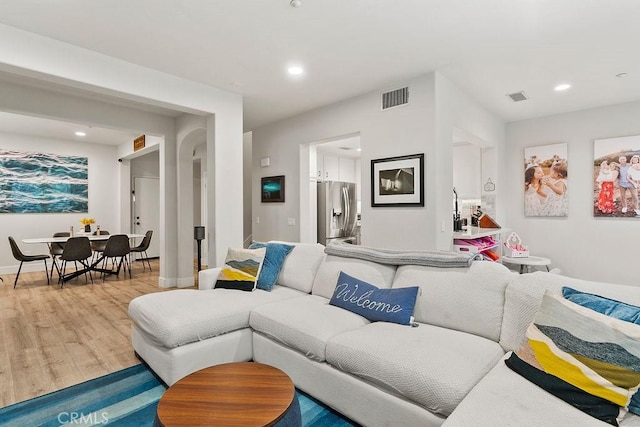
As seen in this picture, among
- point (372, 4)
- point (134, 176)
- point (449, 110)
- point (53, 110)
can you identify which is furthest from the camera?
point (134, 176)

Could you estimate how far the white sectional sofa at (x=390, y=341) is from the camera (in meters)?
1.38

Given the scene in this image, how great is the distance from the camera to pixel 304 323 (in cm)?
209

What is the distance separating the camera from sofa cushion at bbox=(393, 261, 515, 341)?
1.88 meters

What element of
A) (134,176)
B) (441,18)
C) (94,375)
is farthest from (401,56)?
(134,176)

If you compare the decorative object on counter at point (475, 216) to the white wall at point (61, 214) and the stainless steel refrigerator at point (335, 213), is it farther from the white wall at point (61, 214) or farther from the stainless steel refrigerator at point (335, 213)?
the white wall at point (61, 214)

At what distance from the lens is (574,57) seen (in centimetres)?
310

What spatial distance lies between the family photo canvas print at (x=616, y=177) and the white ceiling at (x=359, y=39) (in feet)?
2.53

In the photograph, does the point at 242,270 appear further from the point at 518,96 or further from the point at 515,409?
the point at 518,96

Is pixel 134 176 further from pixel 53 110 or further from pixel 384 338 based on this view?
pixel 384 338

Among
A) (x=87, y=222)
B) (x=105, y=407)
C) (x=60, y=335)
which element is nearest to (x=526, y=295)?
(x=105, y=407)

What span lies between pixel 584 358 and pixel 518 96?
383cm

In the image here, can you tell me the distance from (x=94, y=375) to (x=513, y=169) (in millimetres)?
5996

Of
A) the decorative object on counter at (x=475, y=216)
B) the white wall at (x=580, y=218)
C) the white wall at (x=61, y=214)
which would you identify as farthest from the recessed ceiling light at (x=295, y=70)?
the white wall at (x=61, y=214)
